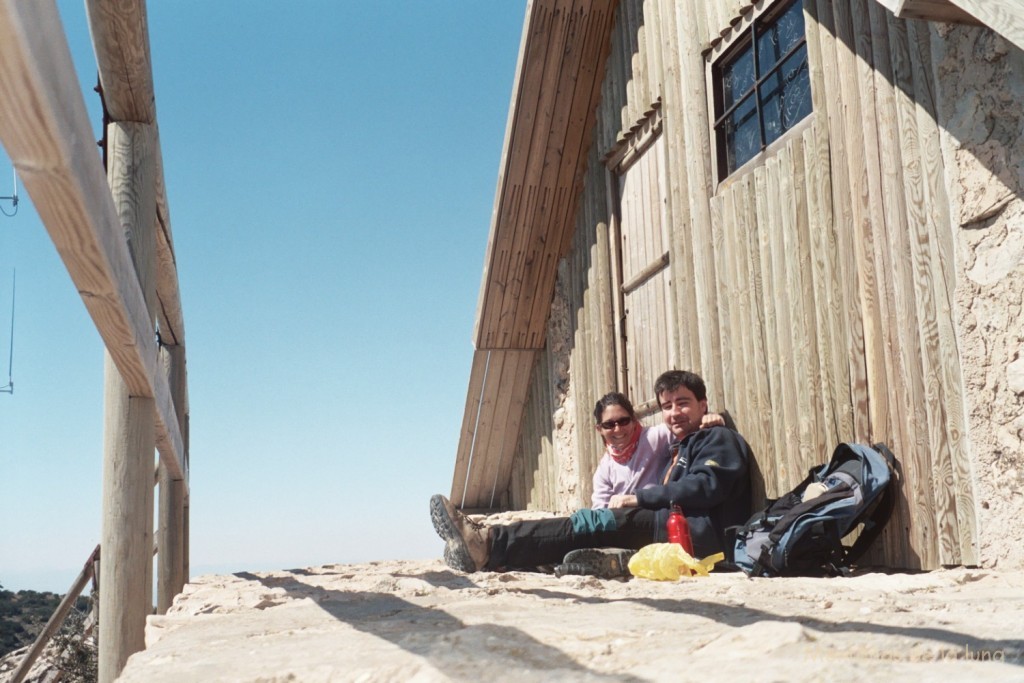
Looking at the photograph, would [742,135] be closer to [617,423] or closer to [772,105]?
[772,105]

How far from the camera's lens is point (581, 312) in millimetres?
8531

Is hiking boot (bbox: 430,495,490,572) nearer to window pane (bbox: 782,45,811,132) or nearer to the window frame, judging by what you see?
the window frame

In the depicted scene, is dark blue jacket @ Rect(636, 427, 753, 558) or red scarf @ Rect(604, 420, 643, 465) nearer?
dark blue jacket @ Rect(636, 427, 753, 558)

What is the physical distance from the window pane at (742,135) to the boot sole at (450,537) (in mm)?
2551

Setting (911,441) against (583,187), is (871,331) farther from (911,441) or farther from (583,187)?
(583,187)

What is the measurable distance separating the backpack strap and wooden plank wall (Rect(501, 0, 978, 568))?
5 cm

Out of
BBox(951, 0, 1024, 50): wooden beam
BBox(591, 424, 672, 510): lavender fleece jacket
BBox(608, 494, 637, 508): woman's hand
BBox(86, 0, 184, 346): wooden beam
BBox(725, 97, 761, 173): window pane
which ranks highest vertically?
BBox(725, 97, 761, 173): window pane

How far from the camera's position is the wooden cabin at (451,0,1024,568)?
395cm

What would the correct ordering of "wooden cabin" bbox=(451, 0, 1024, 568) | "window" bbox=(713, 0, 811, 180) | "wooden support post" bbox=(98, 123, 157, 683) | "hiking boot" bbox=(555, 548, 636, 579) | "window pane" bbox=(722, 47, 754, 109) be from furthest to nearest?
"window pane" bbox=(722, 47, 754, 109)
"window" bbox=(713, 0, 811, 180)
"hiking boot" bbox=(555, 548, 636, 579)
"wooden support post" bbox=(98, 123, 157, 683)
"wooden cabin" bbox=(451, 0, 1024, 568)

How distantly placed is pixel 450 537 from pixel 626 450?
126 centimetres

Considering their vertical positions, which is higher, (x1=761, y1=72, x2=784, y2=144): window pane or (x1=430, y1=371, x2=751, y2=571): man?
(x1=761, y1=72, x2=784, y2=144): window pane

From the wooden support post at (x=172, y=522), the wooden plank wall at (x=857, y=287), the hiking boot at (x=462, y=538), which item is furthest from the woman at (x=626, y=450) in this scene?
the wooden support post at (x=172, y=522)

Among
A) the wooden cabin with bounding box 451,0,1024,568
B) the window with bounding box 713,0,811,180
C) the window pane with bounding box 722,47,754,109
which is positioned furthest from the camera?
the window pane with bounding box 722,47,754,109

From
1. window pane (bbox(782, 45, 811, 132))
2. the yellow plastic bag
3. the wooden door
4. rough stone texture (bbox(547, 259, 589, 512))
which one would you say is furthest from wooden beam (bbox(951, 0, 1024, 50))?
rough stone texture (bbox(547, 259, 589, 512))
